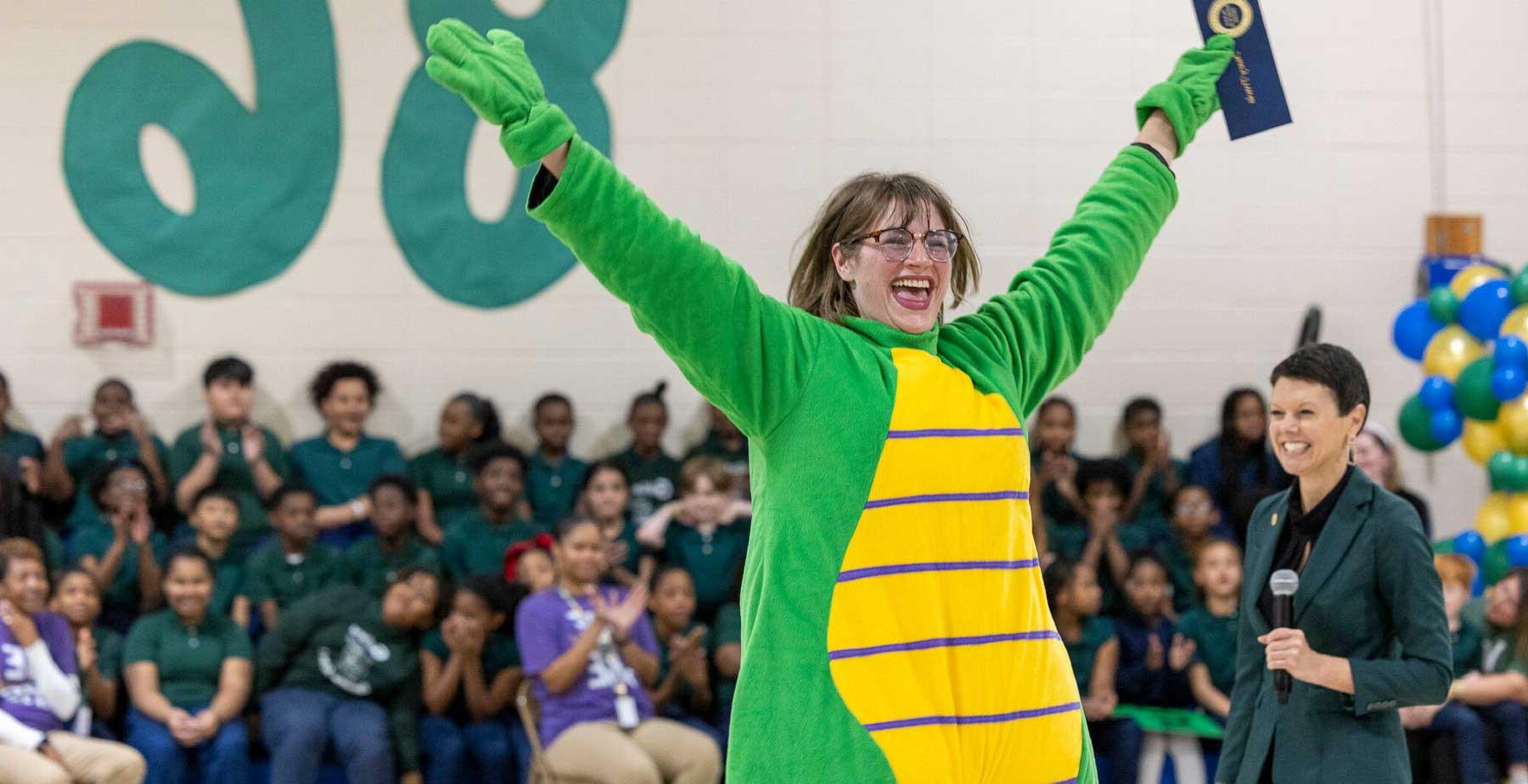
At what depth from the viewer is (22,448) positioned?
23.9 ft

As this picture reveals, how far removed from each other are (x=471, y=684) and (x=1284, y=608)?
3767mm

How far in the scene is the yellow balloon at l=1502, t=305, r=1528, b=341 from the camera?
22.3 feet

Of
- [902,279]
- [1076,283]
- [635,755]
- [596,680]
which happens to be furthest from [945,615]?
[596,680]

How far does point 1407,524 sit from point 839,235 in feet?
4.71

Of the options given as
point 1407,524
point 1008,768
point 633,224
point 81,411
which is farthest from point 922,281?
point 81,411

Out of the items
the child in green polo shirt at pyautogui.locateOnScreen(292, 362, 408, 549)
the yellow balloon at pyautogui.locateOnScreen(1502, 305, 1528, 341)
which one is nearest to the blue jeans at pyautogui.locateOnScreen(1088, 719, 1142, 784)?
the yellow balloon at pyautogui.locateOnScreen(1502, 305, 1528, 341)

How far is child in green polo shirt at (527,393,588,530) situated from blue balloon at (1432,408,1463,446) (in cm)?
365

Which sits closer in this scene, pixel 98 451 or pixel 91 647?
pixel 91 647

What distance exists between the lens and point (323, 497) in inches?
294

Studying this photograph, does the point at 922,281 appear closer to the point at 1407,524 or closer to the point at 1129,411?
the point at 1407,524

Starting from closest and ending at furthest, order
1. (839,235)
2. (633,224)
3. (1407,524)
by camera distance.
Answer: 1. (633,224)
2. (839,235)
3. (1407,524)

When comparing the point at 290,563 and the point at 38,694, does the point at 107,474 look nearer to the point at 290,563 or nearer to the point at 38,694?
the point at 290,563

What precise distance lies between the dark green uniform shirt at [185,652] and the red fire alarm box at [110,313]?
6.47 feet

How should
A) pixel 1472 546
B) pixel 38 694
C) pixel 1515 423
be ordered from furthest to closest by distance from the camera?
pixel 1472 546 < pixel 1515 423 < pixel 38 694
